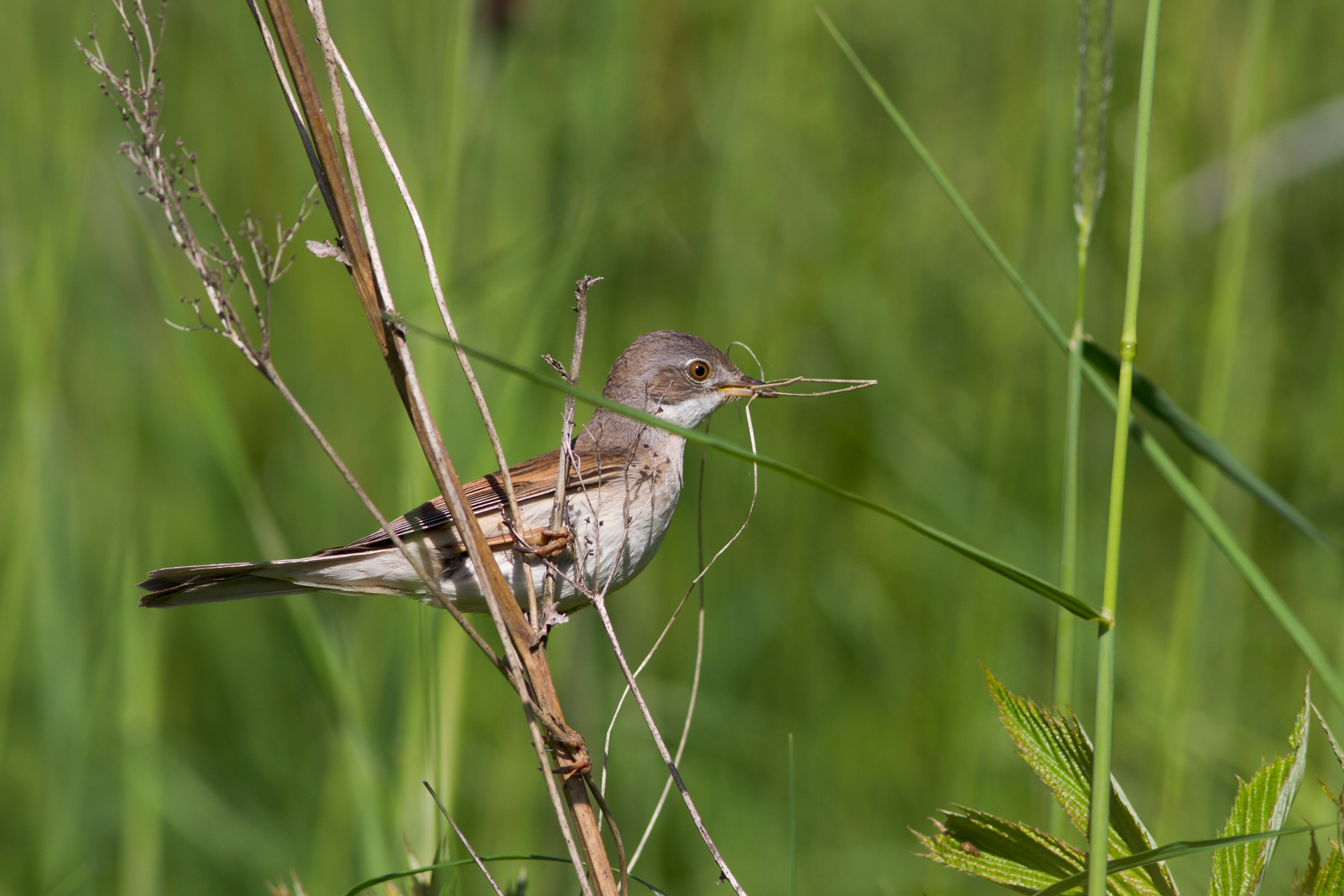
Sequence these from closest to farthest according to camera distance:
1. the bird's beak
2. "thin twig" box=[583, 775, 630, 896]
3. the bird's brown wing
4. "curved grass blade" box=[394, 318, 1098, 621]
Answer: "curved grass blade" box=[394, 318, 1098, 621]
"thin twig" box=[583, 775, 630, 896]
the bird's brown wing
the bird's beak

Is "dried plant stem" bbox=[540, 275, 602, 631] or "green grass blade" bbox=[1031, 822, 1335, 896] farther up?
"dried plant stem" bbox=[540, 275, 602, 631]

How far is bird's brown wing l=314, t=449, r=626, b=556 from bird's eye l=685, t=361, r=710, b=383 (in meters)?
0.50

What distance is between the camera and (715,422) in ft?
17.0

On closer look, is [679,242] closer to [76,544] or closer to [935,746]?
[935,746]

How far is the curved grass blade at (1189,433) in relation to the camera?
77.1 inches

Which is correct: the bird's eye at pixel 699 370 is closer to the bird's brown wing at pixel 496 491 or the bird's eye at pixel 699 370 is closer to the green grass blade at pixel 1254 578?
the bird's brown wing at pixel 496 491

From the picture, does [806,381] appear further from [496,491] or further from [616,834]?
[616,834]

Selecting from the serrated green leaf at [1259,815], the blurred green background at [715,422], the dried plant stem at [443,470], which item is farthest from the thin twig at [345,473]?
the blurred green background at [715,422]

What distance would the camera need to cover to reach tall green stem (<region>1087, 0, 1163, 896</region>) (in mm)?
1356

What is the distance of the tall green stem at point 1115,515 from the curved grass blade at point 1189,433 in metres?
0.45

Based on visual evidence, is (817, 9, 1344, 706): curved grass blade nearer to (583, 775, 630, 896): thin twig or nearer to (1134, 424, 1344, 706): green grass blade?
(1134, 424, 1344, 706): green grass blade

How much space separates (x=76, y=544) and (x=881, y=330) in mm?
3622

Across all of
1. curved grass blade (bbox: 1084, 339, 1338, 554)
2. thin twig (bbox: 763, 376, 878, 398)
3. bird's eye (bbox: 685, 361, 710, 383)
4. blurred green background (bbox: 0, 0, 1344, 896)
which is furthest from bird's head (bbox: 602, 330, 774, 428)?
curved grass blade (bbox: 1084, 339, 1338, 554)

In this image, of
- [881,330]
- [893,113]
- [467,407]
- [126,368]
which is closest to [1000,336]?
[881,330]
